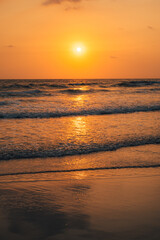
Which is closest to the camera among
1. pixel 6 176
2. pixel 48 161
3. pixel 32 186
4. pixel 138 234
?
pixel 138 234

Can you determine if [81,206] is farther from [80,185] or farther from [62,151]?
[62,151]

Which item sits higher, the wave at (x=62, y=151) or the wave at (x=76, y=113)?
the wave at (x=76, y=113)

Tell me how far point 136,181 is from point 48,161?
204 cm

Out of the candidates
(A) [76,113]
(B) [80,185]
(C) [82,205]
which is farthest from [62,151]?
(A) [76,113]

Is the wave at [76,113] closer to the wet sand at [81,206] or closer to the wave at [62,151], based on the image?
the wave at [62,151]

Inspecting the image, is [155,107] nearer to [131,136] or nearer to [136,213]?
[131,136]

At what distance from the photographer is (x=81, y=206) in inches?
119

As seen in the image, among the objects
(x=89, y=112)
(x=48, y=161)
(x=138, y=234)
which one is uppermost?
(x=89, y=112)

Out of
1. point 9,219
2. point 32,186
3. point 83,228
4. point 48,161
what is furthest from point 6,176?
point 83,228

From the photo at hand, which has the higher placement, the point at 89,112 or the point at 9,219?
the point at 89,112

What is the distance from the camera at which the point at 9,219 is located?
2732 millimetres

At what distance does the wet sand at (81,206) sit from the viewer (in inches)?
96.7

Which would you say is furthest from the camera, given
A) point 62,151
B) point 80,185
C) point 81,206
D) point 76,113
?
point 76,113

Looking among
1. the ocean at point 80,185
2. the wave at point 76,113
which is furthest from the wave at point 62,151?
the wave at point 76,113
